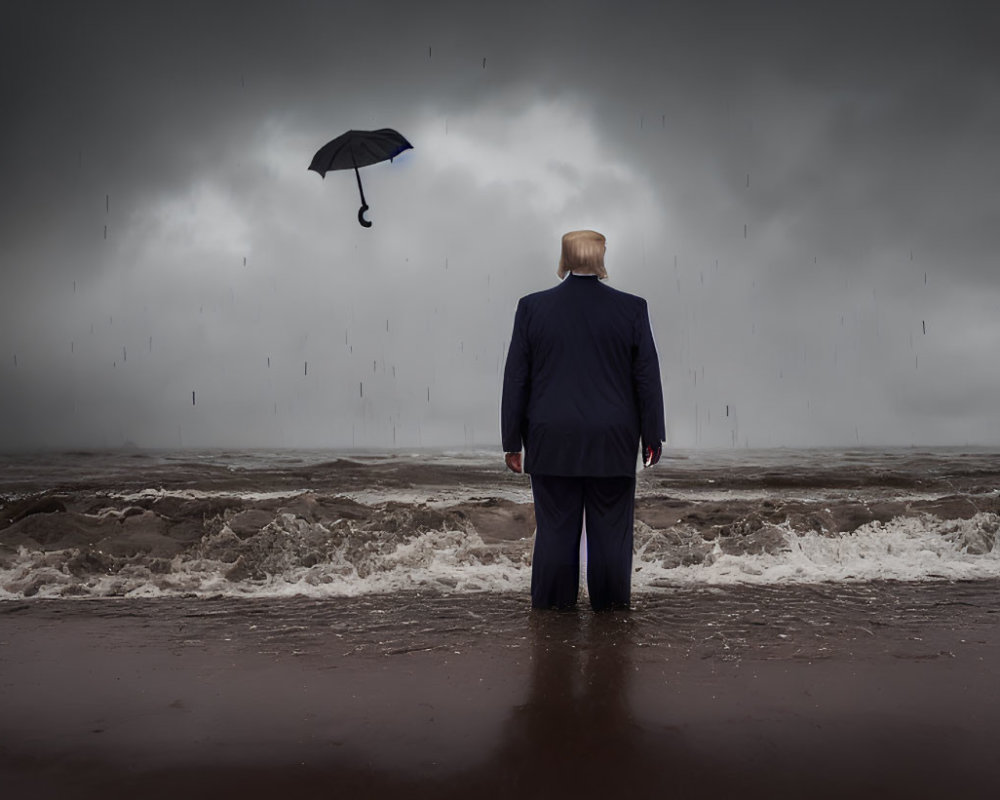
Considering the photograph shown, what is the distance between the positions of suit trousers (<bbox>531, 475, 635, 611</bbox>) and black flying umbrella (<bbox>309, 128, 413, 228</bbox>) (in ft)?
25.8

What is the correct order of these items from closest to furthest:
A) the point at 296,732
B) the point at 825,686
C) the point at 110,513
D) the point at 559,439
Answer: the point at 296,732 → the point at 825,686 → the point at 559,439 → the point at 110,513

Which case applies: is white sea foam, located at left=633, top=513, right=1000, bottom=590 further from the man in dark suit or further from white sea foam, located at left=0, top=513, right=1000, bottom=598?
the man in dark suit

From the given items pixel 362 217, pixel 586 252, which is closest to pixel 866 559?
pixel 586 252

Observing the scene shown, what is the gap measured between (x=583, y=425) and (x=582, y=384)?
0.72 ft

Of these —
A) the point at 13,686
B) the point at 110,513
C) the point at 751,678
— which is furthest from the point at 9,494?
the point at 751,678

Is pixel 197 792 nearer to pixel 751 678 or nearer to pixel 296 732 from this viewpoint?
pixel 296 732

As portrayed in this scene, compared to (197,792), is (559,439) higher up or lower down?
higher up

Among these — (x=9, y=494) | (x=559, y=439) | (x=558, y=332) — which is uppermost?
(x=558, y=332)

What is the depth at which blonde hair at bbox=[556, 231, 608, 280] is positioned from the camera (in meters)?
3.43

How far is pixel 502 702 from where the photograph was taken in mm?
2020

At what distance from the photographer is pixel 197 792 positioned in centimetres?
148

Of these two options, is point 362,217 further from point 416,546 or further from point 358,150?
point 416,546

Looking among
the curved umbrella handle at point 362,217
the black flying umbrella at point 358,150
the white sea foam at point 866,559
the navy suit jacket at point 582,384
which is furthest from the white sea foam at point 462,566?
the black flying umbrella at point 358,150

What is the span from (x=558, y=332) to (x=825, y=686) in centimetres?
190
